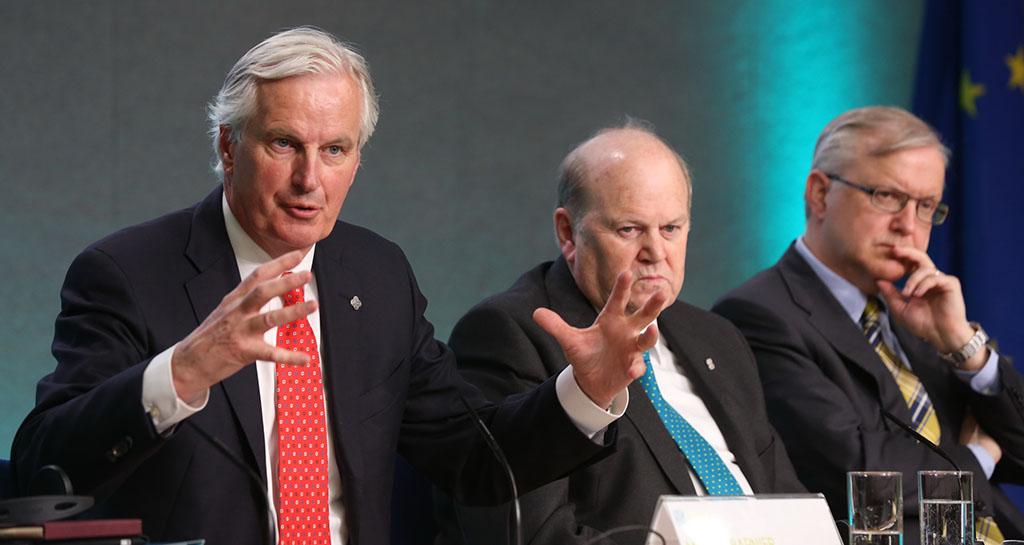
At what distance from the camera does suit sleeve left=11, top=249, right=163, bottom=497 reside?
80.2 inches

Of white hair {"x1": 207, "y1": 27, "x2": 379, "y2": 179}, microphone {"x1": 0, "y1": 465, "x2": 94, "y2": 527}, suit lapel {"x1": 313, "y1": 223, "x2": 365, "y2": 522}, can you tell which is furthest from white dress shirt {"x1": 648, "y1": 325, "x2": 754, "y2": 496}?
microphone {"x1": 0, "y1": 465, "x2": 94, "y2": 527}

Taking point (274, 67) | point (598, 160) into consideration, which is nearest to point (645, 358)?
point (598, 160)

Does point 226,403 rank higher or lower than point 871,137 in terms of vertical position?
lower

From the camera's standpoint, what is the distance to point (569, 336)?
236 cm

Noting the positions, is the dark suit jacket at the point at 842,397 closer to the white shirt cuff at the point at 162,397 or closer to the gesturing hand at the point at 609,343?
the gesturing hand at the point at 609,343

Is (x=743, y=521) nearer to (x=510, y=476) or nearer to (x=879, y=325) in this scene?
(x=510, y=476)

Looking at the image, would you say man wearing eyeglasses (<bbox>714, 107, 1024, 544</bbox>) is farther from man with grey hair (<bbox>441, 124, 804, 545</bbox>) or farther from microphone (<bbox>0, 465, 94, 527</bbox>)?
microphone (<bbox>0, 465, 94, 527</bbox>)

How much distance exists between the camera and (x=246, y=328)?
1.93 m

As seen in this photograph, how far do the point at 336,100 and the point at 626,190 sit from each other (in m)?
0.92

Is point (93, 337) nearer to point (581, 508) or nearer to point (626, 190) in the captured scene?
point (581, 508)

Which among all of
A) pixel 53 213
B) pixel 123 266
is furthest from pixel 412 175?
pixel 123 266

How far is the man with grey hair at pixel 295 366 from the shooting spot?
2.31 meters

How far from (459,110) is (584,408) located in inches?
79.2

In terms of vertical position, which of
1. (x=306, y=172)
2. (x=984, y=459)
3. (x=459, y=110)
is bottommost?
(x=984, y=459)
